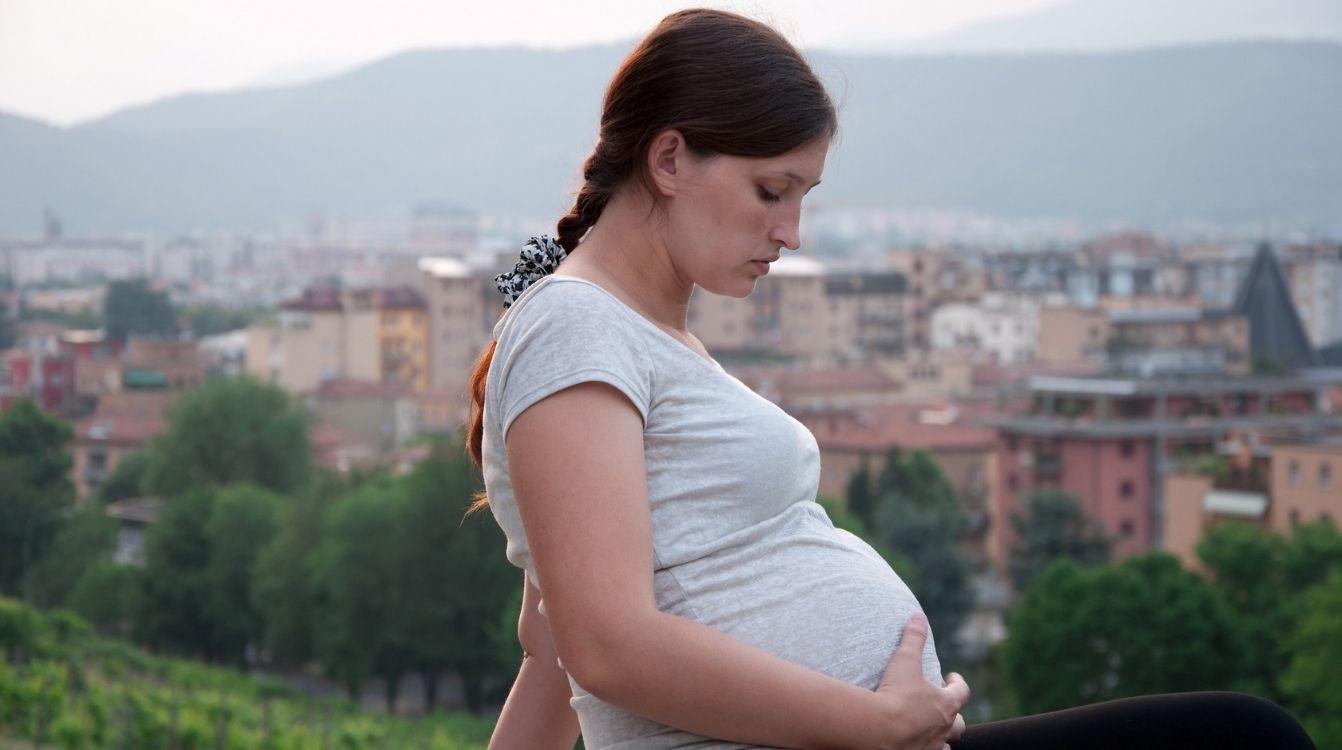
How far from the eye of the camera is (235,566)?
1842 cm

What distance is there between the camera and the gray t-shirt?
2.45 feet

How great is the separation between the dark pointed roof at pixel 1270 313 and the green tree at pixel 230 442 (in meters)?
21.2

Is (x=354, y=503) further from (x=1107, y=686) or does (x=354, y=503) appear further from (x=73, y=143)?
(x=73, y=143)

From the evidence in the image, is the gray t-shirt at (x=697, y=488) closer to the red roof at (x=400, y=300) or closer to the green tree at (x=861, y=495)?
the green tree at (x=861, y=495)

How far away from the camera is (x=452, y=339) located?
129ft

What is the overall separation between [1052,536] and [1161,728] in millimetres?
21202

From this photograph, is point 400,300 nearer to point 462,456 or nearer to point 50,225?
point 50,225

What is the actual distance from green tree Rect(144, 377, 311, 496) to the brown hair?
20.7m

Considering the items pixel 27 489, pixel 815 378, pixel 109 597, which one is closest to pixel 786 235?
pixel 27 489

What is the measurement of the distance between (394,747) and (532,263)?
283 inches

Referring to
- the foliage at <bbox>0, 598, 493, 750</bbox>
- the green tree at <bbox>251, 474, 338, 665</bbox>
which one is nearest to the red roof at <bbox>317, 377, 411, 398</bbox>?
the green tree at <bbox>251, 474, 338, 665</bbox>

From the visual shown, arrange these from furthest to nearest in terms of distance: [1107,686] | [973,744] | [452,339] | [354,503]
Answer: [452,339] < [354,503] < [1107,686] < [973,744]

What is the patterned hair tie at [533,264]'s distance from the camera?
0.89 m

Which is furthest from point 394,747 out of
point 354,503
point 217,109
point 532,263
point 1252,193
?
point 217,109
